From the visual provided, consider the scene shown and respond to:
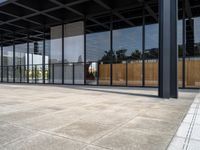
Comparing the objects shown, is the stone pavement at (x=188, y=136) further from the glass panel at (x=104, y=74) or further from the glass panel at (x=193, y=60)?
the glass panel at (x=104, y=74)

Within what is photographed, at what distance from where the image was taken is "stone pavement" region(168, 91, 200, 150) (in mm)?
3627

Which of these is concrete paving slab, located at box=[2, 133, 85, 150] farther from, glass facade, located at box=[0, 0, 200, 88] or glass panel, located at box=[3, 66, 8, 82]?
glass panel, located at box=[3, 66, 8, 82]

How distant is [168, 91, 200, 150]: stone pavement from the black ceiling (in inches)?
522

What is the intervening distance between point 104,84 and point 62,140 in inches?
600

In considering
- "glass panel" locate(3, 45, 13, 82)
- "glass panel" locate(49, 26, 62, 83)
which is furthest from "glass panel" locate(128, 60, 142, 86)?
"glass panel" locate(3, 45, 13, 82)

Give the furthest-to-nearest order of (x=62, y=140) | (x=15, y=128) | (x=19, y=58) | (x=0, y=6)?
(x=19, y=58) < (x=0, y=6) < (x=15, y=128) < (x=62, y=140)

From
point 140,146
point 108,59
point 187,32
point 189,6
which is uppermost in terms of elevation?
point 189,6

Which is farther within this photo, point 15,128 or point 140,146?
point 15,128

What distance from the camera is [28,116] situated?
595cm

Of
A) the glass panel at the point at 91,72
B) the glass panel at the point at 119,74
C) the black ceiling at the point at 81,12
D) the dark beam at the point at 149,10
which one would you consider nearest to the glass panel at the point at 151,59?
the dark beam at the point at 149,10

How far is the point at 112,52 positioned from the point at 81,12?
4677mm

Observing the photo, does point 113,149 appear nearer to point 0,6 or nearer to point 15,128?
point 15,128

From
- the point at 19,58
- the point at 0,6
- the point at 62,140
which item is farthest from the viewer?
the point at 19,58

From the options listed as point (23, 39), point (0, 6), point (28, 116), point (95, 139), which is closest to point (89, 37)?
point (0, 6)
